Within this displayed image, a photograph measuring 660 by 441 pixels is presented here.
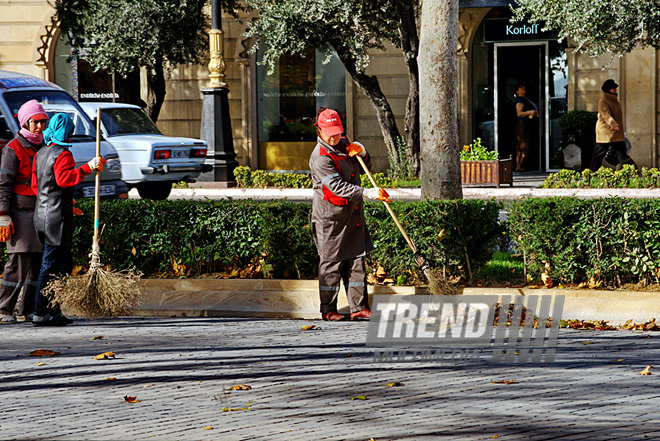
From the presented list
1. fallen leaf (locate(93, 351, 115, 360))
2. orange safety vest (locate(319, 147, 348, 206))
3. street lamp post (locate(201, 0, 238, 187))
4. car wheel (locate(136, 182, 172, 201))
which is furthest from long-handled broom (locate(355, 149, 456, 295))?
street lamp post (locate(201, 0, 238, 187))

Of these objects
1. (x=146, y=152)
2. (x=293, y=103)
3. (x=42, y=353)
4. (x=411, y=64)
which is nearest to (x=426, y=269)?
(x=42, y=353)

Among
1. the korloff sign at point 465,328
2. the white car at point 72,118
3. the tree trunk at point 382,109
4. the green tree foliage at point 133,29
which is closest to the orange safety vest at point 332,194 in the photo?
the korloff sign at point 465,328

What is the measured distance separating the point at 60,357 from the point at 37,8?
20942 millimetres

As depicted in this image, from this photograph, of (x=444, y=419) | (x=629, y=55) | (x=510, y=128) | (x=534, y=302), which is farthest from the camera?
(x=510, y=128)

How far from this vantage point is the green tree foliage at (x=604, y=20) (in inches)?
714

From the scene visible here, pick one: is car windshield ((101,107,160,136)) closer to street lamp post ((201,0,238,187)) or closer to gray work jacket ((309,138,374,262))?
street lamp post ((201,0,238,187))

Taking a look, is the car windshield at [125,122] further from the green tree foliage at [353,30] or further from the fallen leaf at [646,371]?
the fallen leaf at [646,371]

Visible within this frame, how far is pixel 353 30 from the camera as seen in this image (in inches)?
797

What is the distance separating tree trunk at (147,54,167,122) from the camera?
23.6 meters

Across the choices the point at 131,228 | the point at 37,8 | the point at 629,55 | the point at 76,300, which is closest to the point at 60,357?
the point at 76,300

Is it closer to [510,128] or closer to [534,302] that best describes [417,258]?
[534,302]

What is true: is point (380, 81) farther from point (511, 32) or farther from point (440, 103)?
point (440, 103)

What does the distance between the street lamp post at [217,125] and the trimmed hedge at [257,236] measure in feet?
37.3

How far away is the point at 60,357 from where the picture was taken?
6629 mm
